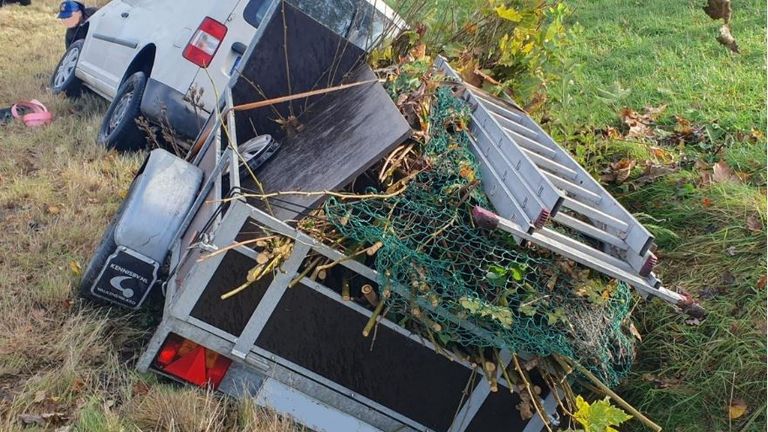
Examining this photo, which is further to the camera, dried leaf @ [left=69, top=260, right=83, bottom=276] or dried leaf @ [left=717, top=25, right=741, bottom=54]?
dried leaf @ [left=717, top=25, right=741, bottom=54]

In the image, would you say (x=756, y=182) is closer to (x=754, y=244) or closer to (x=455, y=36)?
(x=754, y=244)

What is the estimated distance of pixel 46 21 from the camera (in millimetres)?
11977

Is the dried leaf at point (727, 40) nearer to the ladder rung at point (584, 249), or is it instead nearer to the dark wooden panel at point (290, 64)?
the dark wooden panel at point (290, 64)

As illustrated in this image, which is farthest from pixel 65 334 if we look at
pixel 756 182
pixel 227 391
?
pixel 756 182

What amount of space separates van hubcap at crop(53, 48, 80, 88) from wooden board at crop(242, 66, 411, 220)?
14.2 ft

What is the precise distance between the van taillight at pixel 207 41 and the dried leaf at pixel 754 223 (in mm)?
3701

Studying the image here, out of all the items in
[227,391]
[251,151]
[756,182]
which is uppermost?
[756,182]

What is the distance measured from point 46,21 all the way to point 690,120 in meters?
A: 10.7

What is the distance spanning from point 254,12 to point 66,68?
309 cm

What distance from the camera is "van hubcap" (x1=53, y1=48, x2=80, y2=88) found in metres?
7.24

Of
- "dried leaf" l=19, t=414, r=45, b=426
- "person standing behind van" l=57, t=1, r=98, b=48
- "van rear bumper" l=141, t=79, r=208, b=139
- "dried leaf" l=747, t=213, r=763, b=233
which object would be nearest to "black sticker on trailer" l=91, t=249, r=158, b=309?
"dried leaf" l=19, t=414, r=45, b=426

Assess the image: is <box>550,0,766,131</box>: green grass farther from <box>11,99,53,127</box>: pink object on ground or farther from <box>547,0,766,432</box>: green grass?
<box>11,99,53,127</box>: pink object on ground

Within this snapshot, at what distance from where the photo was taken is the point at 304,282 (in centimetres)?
279

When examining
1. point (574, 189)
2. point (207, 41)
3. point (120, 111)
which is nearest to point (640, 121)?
point (574, 189)
